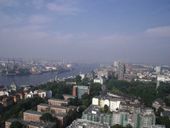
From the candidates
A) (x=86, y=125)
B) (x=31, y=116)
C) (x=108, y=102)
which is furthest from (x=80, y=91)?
(x=86, y=125)

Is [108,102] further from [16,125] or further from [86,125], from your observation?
[16,125]

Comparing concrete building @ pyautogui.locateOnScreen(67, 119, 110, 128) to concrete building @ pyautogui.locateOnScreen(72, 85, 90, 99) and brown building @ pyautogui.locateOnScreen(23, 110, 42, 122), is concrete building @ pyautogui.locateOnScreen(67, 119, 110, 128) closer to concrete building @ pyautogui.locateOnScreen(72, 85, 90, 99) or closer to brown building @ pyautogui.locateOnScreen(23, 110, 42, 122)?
brown building @ pyautogui.locateOnScreen(23, 110, 42, 122)

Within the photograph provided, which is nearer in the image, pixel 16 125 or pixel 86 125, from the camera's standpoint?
pixel 16 125

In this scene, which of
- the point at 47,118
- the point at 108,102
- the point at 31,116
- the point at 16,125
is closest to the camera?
the point at 16,125

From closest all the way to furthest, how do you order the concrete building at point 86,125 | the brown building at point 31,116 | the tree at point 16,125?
1. the tree at point 16,125
2. the concrete building at point 86,125
3. the brown building at point 31,116

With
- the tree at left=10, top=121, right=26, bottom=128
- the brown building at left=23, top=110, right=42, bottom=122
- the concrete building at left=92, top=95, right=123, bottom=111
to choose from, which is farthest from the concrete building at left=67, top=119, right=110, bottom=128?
the concrete building at left=92, top=95, right=123, bottom=111

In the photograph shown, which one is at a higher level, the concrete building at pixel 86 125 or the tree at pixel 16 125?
the tree at pixel 16 125

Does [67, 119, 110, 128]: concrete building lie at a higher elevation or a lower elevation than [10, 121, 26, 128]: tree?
lower

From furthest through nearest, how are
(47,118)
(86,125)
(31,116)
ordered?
(31,116)
(47,118)
(86,125)

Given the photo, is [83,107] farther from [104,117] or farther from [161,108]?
[161,108]

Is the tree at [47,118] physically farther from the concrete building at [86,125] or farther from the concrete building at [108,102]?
the concrete building at [108,102]

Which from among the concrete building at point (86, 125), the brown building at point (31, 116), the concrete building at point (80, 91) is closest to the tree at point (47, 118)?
the brown building at point (31, 116)
